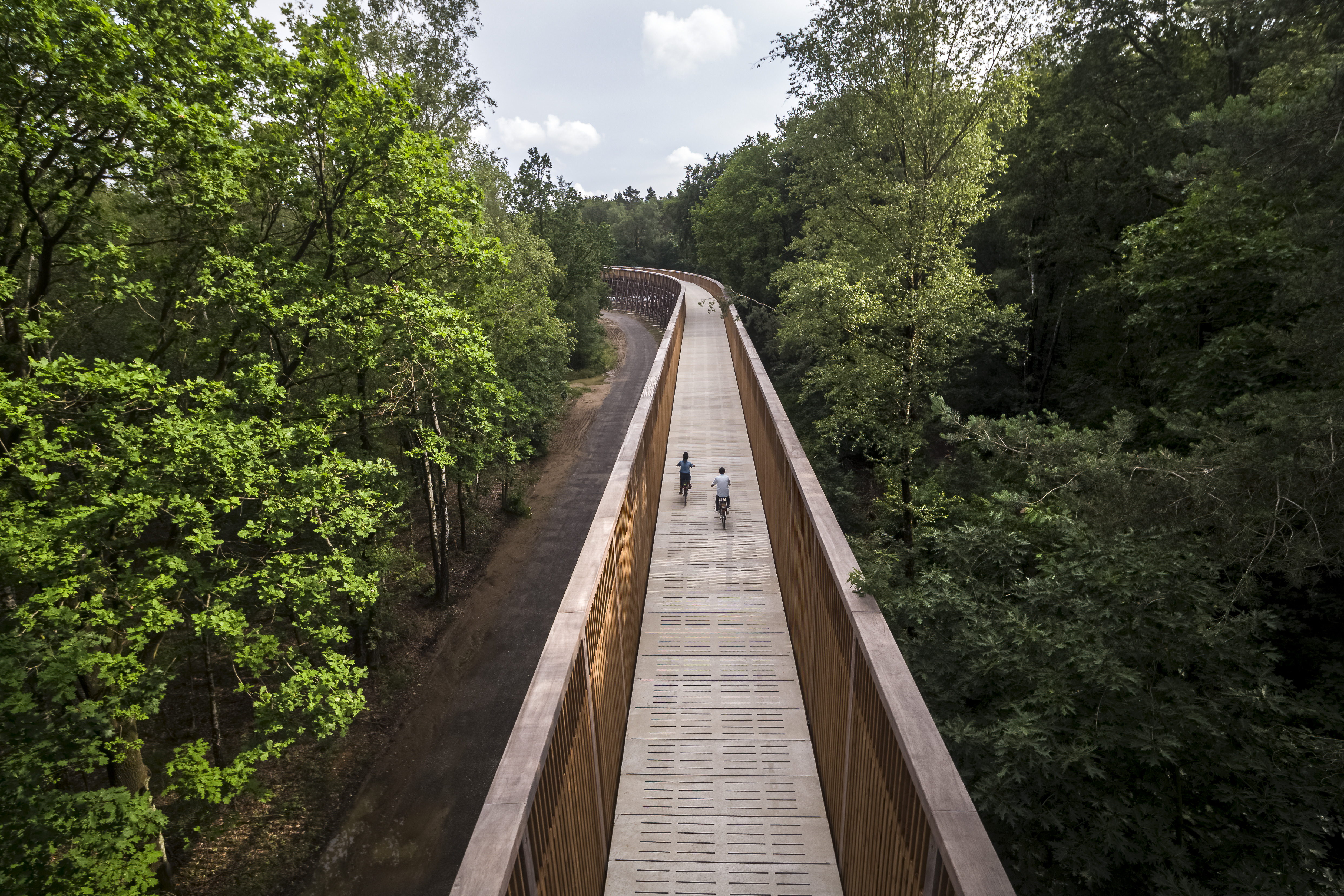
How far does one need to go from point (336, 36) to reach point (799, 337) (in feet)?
35.0

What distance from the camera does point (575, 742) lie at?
3.84m

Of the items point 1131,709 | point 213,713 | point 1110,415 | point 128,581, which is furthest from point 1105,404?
point 213,713

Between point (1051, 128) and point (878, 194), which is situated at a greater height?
point (1051, 128)

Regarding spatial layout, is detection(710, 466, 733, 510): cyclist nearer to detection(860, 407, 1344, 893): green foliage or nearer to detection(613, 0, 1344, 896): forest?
detection(613, 0, 1344, 896): forest

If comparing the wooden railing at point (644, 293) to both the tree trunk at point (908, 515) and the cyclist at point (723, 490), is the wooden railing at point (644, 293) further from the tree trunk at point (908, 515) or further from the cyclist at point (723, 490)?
the cyclist at point (723, 490)

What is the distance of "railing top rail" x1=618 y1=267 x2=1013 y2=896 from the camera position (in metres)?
2.35

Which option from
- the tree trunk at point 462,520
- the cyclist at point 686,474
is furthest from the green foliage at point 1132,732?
the tree trunk at point 462,520

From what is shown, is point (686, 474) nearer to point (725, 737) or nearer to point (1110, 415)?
point (725, 737)

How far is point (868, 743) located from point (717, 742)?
2103mm

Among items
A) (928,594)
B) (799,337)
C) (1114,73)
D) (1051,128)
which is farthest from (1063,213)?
(928,594)

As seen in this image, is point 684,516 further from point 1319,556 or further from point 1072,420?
point 1072,420

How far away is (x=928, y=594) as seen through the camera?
6.09 m

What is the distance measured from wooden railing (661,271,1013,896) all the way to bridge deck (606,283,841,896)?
23 cm

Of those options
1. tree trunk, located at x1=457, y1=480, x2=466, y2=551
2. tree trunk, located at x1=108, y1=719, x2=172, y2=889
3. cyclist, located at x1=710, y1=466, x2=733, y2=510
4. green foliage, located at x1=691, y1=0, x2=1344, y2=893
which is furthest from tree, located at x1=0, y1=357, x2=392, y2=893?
tree trunk, located at x1=457, y1=480, x2=466, y2=551
